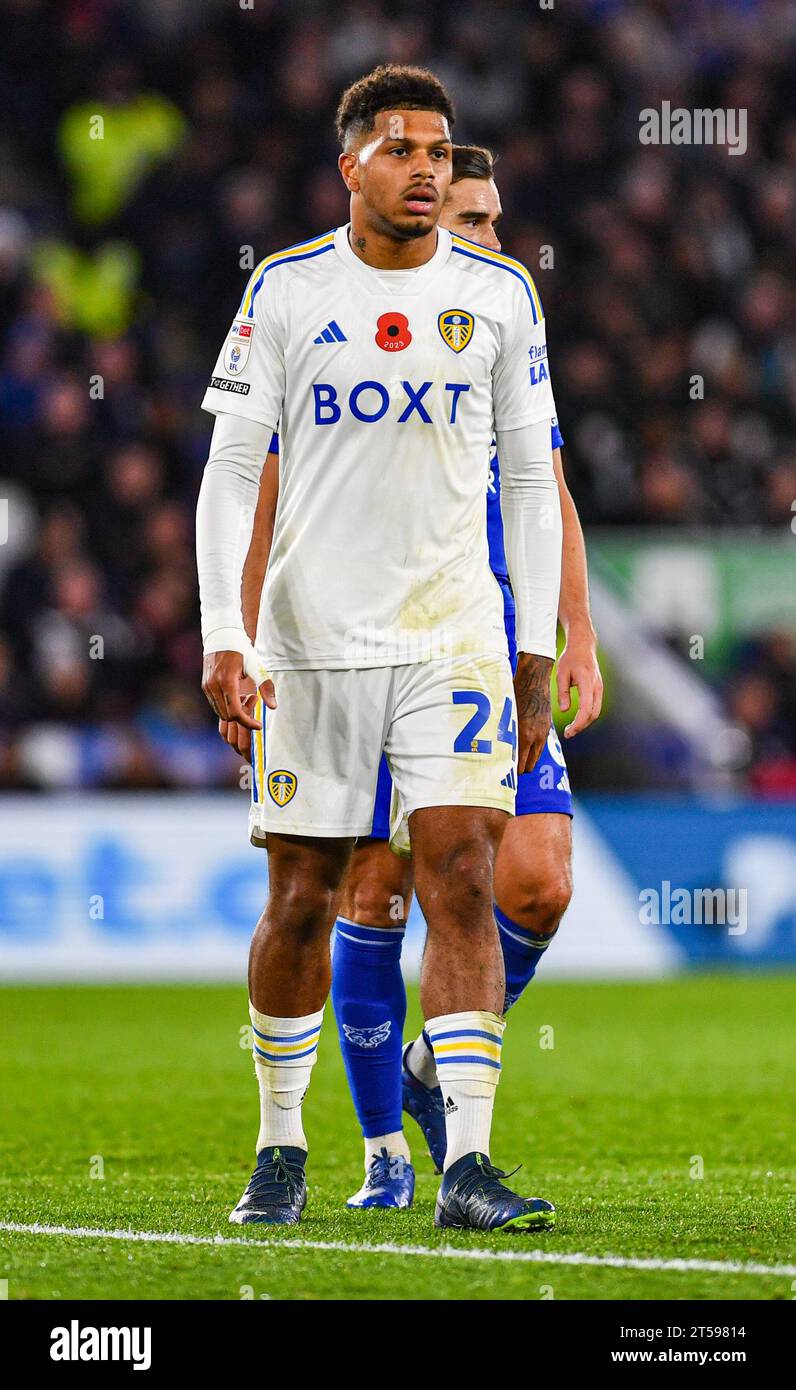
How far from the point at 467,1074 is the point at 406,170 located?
1.77 meters

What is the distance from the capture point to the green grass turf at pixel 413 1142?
342 centimetres

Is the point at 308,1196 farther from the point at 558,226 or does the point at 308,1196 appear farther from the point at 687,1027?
the point at 558,226

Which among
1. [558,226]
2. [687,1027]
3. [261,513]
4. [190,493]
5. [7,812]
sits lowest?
[687,1027]

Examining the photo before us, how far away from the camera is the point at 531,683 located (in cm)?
423

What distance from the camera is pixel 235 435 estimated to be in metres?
4.13

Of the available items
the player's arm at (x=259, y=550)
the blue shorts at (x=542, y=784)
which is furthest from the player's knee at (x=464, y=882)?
the blue shorts at (x=542, y=784)

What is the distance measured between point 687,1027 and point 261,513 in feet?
15.7

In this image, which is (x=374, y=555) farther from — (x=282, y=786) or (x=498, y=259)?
(x=498, y=259)

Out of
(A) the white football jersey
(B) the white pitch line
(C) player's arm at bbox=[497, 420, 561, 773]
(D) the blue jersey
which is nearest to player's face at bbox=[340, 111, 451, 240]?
(A) the white football jersey

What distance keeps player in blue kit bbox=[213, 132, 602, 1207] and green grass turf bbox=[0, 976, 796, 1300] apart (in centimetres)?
21

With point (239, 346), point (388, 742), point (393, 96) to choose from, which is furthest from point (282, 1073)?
point (393, 96)

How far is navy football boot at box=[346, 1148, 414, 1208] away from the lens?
4438 mm
